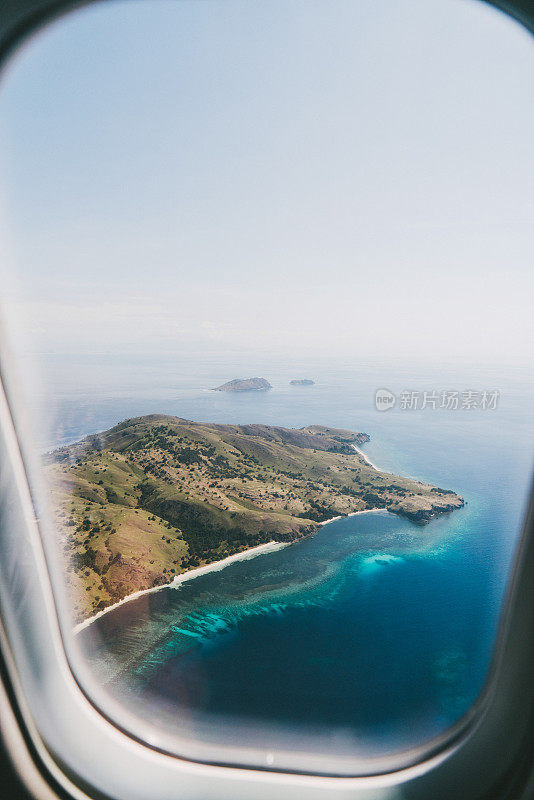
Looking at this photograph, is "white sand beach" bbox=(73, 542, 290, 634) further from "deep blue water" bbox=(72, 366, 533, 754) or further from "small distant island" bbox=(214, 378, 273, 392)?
"small distant island" bbox=(214, 378, 273, 392)

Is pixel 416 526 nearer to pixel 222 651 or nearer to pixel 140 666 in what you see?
pixel 222 651

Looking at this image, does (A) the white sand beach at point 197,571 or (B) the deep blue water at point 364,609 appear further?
(A) the white sand beach at point 197,571

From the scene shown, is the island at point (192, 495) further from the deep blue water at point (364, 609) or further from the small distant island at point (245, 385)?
the small distant island at point (245, 385)

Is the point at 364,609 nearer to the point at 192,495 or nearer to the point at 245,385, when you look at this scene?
the point at 192,495

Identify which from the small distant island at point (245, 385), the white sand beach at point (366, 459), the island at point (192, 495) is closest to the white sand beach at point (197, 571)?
the island at point (192, 495)

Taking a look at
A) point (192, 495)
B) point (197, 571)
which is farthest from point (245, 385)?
point (197, 571)
